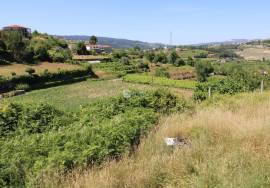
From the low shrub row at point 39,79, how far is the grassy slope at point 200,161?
1743 inches

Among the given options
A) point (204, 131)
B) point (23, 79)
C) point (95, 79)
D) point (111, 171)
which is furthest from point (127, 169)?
point (95, 79)

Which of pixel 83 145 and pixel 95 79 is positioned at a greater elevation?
→ pixel 83 145

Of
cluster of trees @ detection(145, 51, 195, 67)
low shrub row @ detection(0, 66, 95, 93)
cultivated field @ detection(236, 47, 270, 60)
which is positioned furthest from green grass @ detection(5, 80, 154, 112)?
cultivated field @ detection(236, 47, 270, 60)

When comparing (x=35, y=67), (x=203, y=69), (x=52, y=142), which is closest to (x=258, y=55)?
(x=203, y=69)

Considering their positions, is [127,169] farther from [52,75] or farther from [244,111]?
[52,75]

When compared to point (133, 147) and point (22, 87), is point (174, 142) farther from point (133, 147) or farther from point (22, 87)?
point (22, 87)

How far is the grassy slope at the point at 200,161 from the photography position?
3.48 m

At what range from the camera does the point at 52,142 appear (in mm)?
4711

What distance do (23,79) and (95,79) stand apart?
15527 mm

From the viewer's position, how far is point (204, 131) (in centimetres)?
534

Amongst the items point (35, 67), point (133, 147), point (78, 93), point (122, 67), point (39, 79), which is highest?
point (133, 147)

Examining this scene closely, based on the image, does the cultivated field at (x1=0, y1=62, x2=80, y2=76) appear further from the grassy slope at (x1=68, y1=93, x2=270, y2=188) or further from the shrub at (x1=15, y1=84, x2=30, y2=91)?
the grassy slope at (x1=68, y1=93, x2=270, y2=188)

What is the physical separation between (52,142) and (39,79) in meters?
49.8

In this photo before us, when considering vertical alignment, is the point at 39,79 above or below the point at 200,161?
below
